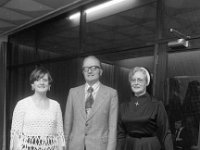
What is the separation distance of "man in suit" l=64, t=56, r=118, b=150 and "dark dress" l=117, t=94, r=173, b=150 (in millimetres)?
154

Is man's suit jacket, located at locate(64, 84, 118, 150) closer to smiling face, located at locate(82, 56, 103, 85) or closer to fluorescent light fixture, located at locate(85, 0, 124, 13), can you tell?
smiling face, located at locate(82, 56, 103, 85)

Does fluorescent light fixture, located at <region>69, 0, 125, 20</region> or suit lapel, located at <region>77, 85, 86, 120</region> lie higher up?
fluorescent light fixture, located at <region>69, 0, 125, 20</region>

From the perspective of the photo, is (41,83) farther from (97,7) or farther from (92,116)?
(97,7)

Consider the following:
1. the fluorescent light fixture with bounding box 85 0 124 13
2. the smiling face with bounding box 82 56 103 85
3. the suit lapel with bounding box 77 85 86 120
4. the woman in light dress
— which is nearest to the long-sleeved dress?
the woman in light dress

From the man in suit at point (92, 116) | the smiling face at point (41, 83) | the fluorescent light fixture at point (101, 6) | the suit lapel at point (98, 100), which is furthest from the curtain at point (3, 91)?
the suit lapel at point (98, 100)

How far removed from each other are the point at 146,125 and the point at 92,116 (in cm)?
49

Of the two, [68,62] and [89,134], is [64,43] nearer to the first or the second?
[68,62]

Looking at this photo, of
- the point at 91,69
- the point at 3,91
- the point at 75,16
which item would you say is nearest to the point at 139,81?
the point at 91,69

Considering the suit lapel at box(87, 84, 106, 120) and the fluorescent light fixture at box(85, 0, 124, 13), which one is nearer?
the suit lapel at box(87, 84, 106, 120)

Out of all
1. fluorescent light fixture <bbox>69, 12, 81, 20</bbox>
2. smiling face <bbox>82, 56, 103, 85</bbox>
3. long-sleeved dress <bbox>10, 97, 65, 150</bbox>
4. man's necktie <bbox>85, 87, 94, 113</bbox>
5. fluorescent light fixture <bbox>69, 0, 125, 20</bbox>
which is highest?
fluorescent light fixture <bbox>69, 0, 125, 20</bbox>

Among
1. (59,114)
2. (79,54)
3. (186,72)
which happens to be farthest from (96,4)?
(59,114)

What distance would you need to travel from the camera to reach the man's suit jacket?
2.39 metres

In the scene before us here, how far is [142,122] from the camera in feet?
7.18

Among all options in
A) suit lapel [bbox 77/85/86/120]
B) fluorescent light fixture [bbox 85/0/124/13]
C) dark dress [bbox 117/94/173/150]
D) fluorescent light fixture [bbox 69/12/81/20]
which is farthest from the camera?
fluorescent light fixture [bbox 69/12/81/20]
